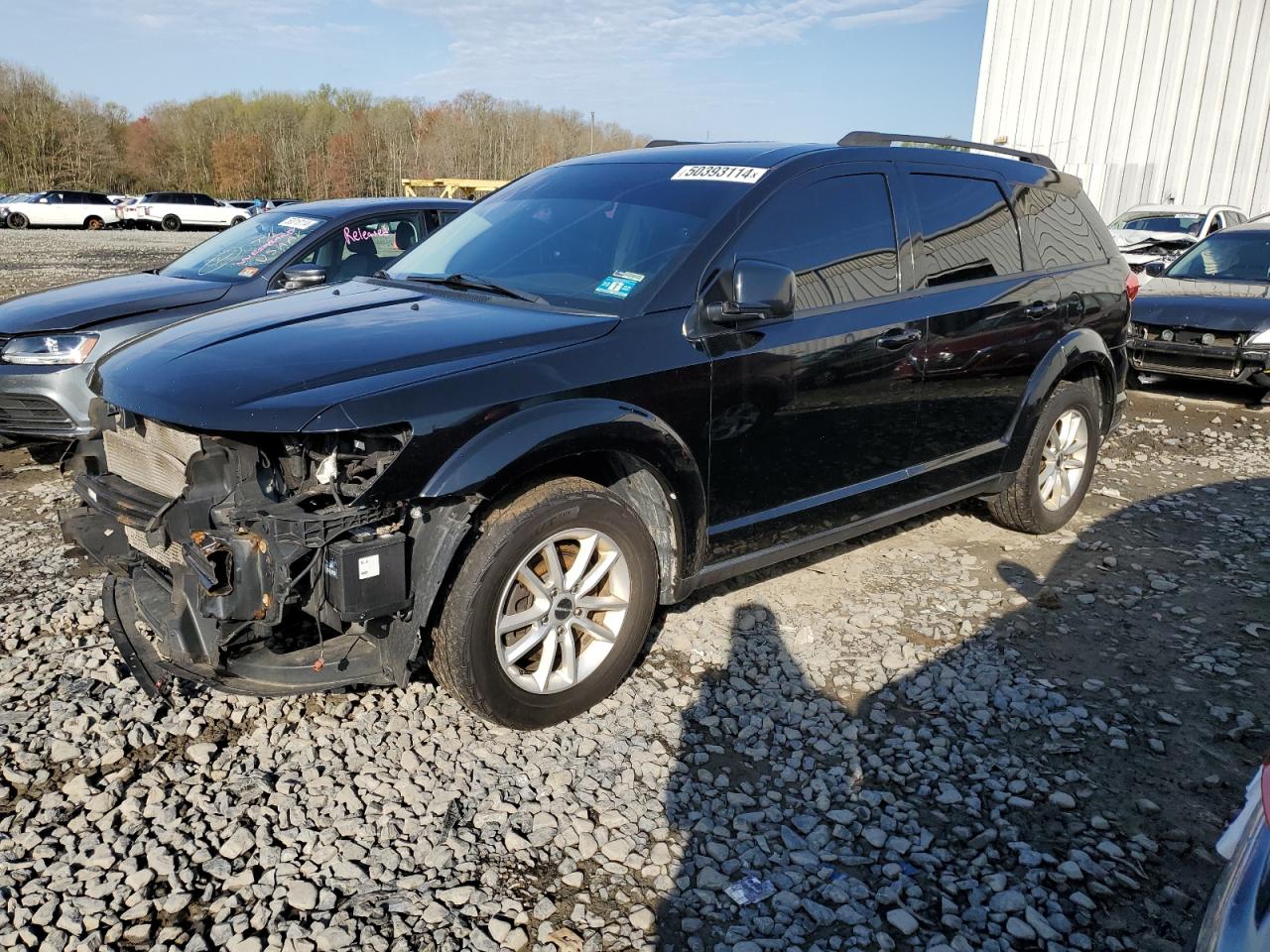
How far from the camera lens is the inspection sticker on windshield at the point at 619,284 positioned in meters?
3.50

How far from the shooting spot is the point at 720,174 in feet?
12.7

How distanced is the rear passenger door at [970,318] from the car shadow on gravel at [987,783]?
844 millimetres

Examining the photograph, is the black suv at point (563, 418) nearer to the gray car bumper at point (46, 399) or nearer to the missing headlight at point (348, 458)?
the missing headlight at point (348, 458)

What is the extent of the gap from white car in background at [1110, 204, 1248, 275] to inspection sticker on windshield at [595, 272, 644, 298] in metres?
11.6

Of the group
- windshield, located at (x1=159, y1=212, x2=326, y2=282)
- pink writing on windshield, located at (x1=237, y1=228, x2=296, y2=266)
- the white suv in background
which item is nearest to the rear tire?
windshield, located at (x1=159, y1=212, x2=326, y2=282)

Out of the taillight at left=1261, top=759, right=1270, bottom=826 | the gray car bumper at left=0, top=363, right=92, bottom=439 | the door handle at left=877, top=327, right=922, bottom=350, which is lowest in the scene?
the gray car bumper at left=0, top=363, right=92, bottom=439

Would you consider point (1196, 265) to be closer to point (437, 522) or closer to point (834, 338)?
point (834, 338)

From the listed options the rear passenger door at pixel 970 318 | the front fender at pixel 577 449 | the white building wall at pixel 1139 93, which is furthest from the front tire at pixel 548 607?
the white building wall at pixel 1139 93

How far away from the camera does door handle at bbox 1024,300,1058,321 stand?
15.8ft

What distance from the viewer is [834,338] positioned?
3.87 m

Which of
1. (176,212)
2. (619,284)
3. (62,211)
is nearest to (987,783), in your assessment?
(619,284)

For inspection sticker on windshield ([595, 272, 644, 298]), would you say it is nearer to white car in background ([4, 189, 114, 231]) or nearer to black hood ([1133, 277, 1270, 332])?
black hood ([1133, 277, 1270, 332])

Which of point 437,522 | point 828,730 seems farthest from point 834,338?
point 437,522

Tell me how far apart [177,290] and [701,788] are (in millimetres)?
4852
